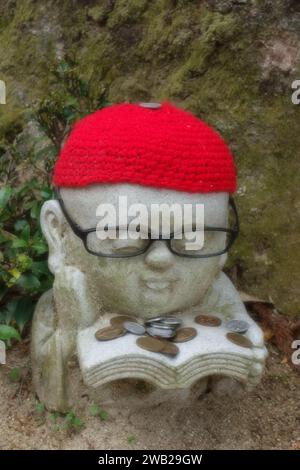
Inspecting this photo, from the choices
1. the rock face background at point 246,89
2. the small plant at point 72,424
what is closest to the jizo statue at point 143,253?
the small plant at point 72,424

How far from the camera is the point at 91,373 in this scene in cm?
179

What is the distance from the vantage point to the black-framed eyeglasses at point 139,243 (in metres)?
1.83

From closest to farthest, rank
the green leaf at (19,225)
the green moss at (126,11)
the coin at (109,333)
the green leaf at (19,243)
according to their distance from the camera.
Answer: the coin at (109,333) → the green leaf at (19,243) → the green leaf at (19,225) → the green moss at (126,11)

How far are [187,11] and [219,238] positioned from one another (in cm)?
142

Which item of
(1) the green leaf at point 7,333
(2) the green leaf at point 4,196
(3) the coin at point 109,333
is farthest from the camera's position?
(2) the green leaf at point 4,196

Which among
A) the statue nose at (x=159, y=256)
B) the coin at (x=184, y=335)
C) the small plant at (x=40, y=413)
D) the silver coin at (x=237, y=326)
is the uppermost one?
the statue nose at (x=159, y=256)

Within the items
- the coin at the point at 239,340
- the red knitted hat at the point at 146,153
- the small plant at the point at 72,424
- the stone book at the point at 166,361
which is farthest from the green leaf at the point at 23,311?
the coin at the point at 239,340

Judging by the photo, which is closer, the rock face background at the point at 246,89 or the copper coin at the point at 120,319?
the copper coin at the point at 120,319

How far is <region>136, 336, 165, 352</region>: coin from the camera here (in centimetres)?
182

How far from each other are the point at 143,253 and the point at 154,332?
28 cm

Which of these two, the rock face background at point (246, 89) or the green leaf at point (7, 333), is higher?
the rock face background at point (246, 89)

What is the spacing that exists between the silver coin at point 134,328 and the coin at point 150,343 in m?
0.03

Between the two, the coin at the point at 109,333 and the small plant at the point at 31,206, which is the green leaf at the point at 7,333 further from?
the coin at the point at 109,333

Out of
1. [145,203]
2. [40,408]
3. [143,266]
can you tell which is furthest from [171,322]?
[40,408]
